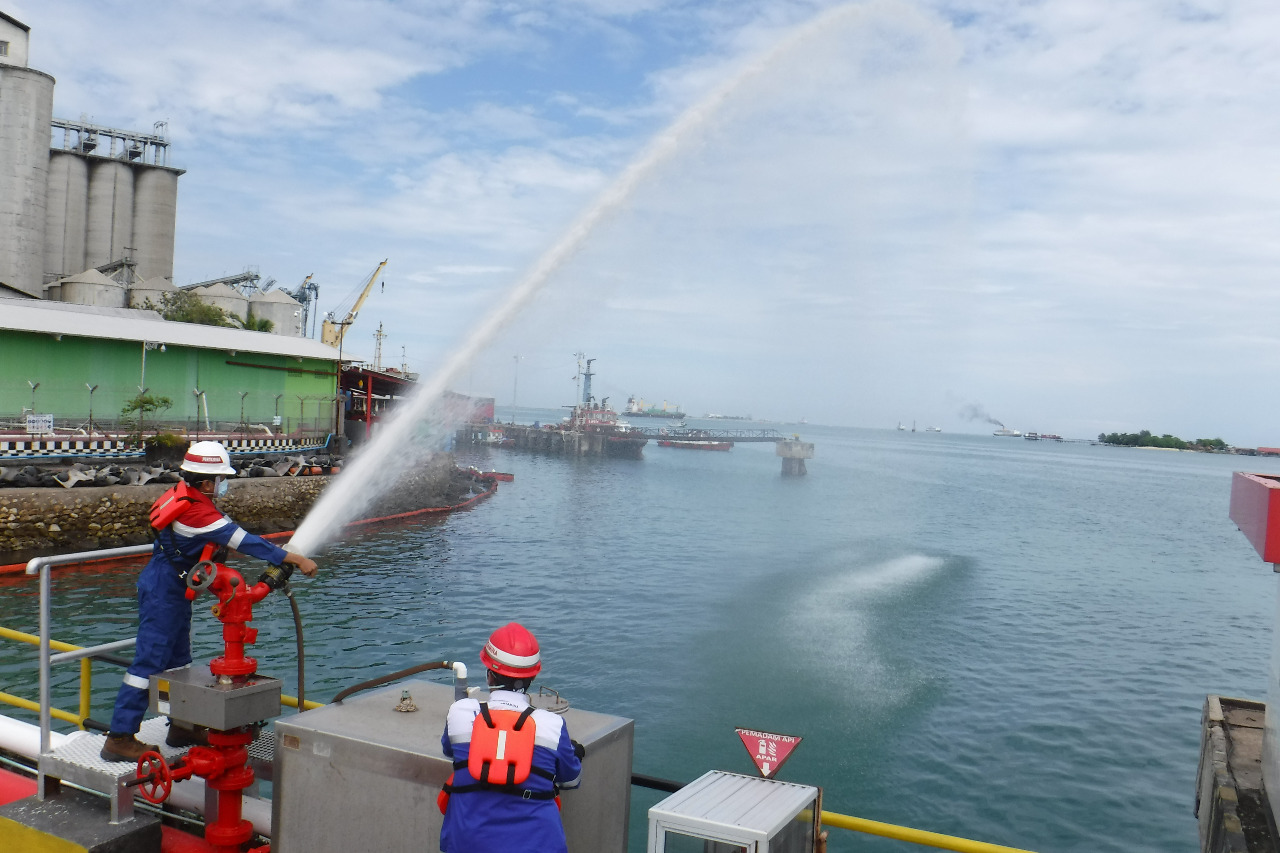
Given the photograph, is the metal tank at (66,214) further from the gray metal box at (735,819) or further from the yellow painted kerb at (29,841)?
the gray metal box at (735,819)

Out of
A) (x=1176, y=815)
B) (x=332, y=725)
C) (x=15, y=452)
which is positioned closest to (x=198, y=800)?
(x=332, y=725)

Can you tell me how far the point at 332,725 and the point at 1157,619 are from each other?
36.0 metres

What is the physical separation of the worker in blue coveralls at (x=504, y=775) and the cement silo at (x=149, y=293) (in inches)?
3416

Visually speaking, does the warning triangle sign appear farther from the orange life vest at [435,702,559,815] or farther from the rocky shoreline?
the rocky shoreline

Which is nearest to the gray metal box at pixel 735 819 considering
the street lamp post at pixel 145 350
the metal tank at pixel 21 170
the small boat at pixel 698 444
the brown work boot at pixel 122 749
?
the brown work boot at pixel 122 749

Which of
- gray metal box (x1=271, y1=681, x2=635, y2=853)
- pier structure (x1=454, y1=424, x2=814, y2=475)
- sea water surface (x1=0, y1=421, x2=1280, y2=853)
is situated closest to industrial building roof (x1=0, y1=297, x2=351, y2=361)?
sea water surface (x1=0, y1=421, x2=1280, y2=853)

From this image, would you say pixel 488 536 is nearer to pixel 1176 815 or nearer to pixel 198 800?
pixel 1176 815

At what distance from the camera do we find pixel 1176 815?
51.8ft

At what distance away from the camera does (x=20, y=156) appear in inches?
2778

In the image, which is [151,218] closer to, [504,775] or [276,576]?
[276,576]

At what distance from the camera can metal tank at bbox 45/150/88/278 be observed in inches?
3231

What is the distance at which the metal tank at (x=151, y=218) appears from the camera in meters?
88.8

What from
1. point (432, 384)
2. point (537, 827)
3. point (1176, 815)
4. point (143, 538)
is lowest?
point (1176, 815)

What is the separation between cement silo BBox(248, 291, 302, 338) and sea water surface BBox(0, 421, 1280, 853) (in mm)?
48986
